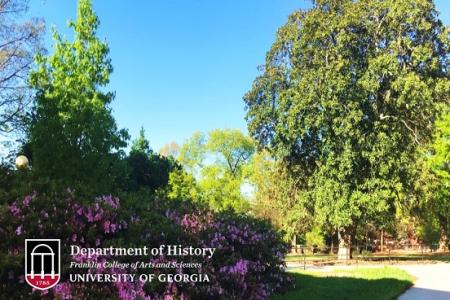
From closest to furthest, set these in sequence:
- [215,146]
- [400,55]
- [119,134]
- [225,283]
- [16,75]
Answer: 1. [225,283]
2. [119,134]
3. [16,75]
4. [400,55]
5. [215,146]

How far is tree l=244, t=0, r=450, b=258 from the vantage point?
24.3 m

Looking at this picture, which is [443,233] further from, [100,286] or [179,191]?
[100,286]

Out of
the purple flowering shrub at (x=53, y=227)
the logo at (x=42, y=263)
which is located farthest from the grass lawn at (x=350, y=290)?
the logo at (x=42, y=263)

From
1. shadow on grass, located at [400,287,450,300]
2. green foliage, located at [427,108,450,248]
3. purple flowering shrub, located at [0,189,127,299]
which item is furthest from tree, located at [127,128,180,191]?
purple flowering shrub, located at [0,189,127,299]

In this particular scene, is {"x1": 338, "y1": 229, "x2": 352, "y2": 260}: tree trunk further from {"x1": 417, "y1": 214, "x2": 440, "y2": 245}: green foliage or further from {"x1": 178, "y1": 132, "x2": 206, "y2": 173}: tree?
{"x1": 178, "y1": 132, "x2": 206, "y2": 173}: tree

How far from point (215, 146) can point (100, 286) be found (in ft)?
186

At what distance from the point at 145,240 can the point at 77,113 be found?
1387 cm

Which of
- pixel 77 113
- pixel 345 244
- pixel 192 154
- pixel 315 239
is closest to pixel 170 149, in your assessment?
pixel 192 154

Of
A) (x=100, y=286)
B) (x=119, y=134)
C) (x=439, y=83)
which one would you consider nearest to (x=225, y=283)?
(x=100, y=286)

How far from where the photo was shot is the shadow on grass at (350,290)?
10.1m

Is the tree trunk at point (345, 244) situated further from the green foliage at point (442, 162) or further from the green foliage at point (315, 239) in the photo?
the green foliage at point (315, 239)

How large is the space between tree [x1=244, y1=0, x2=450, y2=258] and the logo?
20.8m

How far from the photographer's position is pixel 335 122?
2406cm

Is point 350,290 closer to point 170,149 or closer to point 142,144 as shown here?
point 142,144
